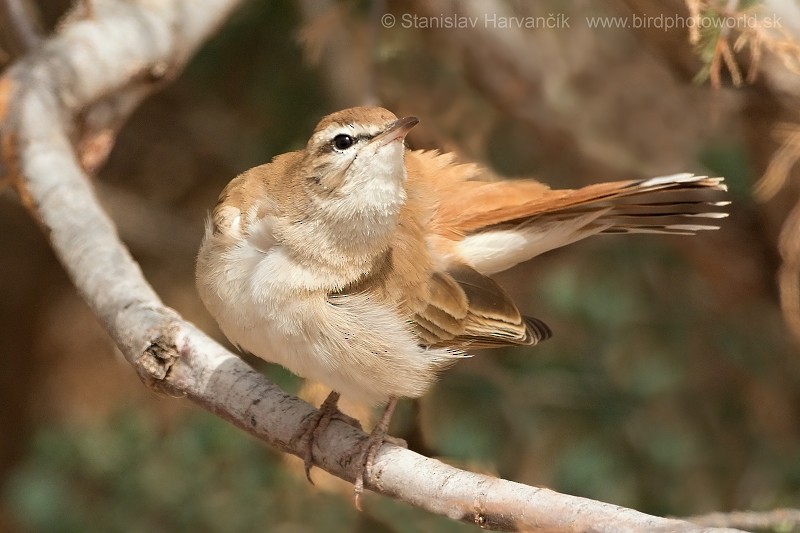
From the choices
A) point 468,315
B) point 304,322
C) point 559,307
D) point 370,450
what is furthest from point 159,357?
point 559,307

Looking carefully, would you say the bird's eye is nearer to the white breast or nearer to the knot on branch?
the white breast

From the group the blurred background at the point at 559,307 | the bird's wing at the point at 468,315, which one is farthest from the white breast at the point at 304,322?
the blurred background at the point at 559,307

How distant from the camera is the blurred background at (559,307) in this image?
3570mm

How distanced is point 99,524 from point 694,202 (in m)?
2.67

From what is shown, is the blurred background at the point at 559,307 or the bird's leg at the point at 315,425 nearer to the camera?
the bird's leg at the point at 315,425

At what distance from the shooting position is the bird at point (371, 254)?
7.44 ft

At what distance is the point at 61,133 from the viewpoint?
110 inches

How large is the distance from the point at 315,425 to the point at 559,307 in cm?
171

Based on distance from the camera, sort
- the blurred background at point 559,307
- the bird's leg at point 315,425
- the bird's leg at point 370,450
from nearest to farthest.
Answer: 1. the bird's leg at point 370,450
2. the bird's leg at point 315,425
3. the blurred background at point 559,307

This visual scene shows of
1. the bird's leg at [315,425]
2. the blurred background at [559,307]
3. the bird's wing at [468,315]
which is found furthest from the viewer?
the blurred background at [559,307]

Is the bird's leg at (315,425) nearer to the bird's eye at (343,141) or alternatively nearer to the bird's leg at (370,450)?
the bird's leg at (370,450)

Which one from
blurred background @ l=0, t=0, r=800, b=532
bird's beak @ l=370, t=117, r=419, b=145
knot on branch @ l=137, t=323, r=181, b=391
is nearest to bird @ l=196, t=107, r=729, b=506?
bird's beak @ l=370, t=117, r=419, b=145

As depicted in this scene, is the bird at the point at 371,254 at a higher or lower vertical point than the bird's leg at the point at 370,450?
higher

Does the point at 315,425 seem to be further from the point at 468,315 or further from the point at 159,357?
the point at 468,315
